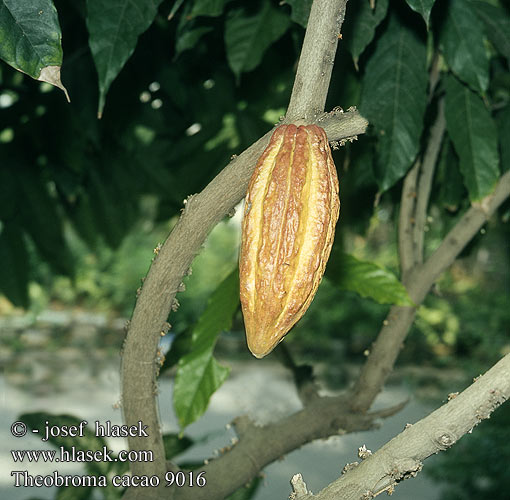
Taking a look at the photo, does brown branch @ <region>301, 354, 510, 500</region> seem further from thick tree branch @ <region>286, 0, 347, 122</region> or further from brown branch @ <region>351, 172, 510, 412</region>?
brown branch @ <region>351, 172, 510, 412</region>

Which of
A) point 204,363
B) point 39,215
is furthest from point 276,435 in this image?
point 39,215

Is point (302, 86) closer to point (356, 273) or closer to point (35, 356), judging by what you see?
point (356, 273)

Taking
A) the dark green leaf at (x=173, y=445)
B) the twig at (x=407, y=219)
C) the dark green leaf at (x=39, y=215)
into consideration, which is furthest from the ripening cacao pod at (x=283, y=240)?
the dark green leaf at (x=39, y=215)

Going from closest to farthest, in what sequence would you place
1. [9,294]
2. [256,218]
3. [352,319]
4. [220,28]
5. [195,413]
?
[256,218], [195,413], [220,28], [9,294], [352,319]

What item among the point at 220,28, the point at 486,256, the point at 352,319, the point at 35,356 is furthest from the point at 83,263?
the point at 220,28

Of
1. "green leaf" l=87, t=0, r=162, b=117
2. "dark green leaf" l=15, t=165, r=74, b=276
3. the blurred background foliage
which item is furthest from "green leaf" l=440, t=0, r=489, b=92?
"dark green leaf" l=15, t=165, r=74, b=276

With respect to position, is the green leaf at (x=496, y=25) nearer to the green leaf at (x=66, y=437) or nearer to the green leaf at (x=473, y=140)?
the green leaf at (x=473, y=140)

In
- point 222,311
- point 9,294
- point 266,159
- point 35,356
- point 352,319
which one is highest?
point 266,159

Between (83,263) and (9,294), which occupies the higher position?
(9,294)
